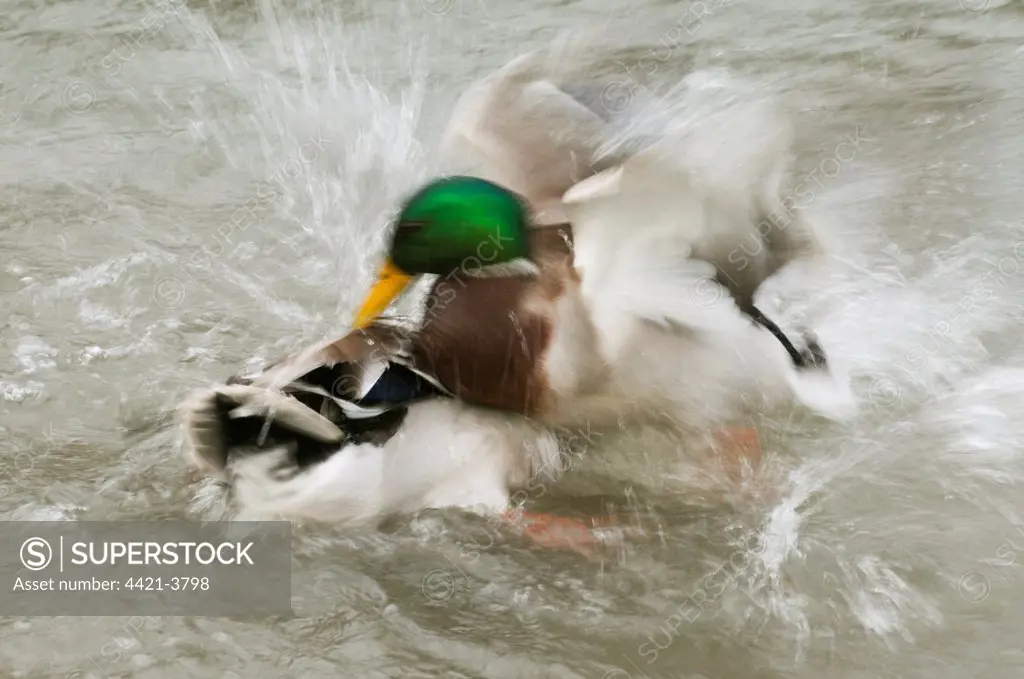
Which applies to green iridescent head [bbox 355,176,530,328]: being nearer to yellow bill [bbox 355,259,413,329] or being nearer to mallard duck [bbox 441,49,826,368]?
yellow bill [bbox 355,259,413,329]

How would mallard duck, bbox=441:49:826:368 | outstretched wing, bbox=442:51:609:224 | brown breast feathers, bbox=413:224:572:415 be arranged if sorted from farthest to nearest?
outstretched wing, bbox=442:51:609:224 → brown breast feathers, bbox=413:224:572:415 → mallard duck, bbox=441:49:826:368

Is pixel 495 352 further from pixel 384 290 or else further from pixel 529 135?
pixel 529 135

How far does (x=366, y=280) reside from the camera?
12.6 feet

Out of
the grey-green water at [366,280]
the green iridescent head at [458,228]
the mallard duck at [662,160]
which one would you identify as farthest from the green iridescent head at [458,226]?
the grey-green water at [366,280]

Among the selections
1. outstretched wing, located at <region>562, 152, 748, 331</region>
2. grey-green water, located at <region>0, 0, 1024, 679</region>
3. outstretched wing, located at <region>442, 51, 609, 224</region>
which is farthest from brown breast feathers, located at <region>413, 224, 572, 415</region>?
grey-green water, located at <region>0, 0, 1024, 679</region>

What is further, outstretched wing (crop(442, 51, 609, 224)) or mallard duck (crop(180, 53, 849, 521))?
outstretched wing (crop(442, 51, 609, 224))

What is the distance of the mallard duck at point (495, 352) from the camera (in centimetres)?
248

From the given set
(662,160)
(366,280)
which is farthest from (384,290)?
(366,280)

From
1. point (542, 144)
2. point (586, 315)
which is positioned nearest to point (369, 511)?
point (586, 315)

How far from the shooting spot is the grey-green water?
2.51m

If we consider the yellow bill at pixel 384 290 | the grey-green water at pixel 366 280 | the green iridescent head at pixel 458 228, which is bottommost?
the grey-green water at pixel 366 280

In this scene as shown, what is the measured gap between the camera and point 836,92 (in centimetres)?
477

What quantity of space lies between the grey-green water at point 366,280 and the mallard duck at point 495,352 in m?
0.25

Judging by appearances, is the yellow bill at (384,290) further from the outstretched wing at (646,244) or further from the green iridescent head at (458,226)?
the outstretched wing at (646,244)
